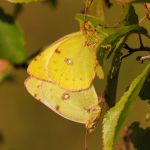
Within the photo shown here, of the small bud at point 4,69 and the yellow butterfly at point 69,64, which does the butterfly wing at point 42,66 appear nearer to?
the yellow butterfly at point 69,64

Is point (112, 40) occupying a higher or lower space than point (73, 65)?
higher

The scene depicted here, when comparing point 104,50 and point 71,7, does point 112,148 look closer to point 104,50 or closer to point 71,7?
point 104,50

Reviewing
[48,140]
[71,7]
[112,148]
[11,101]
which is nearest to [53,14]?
[71,7]

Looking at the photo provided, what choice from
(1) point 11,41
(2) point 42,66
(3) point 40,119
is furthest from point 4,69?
(3) point 40,119

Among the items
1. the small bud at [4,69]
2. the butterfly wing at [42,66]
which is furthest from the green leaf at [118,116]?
the small bud at [4,69]

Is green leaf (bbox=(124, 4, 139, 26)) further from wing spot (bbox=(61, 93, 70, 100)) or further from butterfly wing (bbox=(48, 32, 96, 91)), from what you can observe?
wing spot (bbox=(61, 93, 70, 100))

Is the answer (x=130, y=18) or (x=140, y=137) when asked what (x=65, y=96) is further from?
(x=130, y=18)

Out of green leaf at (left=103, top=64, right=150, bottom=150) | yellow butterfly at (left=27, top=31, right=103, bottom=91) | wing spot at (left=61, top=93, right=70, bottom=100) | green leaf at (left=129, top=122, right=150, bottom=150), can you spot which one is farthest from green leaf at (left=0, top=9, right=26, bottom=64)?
green leaf at (left=103, top=64, right=150, bottom=150)
